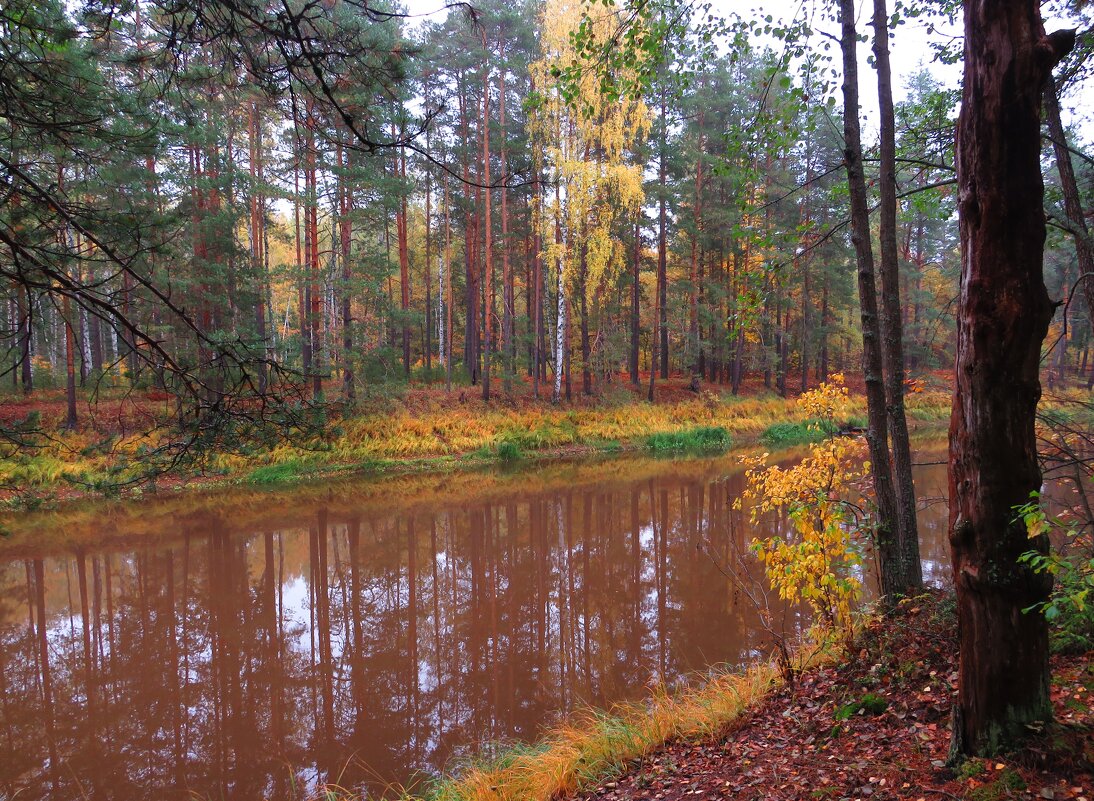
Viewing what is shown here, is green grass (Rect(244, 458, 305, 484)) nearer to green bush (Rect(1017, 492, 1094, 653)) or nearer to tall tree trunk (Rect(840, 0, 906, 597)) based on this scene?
tall tree trunk (Rect(840, 0, 906, 597))

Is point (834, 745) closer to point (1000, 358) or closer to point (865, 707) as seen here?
point (865, 707)

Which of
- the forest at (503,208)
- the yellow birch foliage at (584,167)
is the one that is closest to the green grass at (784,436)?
the forest at (503,208)

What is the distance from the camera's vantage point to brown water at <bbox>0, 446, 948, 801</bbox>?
4.44 meters

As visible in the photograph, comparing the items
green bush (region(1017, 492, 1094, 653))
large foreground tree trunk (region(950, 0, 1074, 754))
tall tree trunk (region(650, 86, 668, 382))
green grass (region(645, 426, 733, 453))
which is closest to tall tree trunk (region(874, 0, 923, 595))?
green bush (region(1017, 492, 1094, 653))

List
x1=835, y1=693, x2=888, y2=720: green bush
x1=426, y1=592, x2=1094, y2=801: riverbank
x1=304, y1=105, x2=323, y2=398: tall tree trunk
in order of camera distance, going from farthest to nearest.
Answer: x1=304, y1=105, x2=323, y2=398: tall tree trunk < x1=835, y1=693, x2=888, y2=720: green bush < x1=426, y1=592, x2=1094, y2=801: riverbank

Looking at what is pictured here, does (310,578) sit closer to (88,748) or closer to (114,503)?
(88,748)

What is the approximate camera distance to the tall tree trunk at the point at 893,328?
14.4 feet

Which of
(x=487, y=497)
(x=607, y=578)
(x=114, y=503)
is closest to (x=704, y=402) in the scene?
(x=487, y=497)

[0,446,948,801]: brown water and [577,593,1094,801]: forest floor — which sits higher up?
[577,593,1094,801]: forest floor

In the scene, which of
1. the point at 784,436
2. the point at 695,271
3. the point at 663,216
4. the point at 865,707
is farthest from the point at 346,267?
the point at 865,707

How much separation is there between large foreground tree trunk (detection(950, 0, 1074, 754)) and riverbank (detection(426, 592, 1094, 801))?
0.62 feet

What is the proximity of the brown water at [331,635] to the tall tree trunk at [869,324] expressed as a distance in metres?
1.81

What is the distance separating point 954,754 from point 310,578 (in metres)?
7.88

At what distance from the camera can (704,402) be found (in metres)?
22.2
